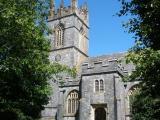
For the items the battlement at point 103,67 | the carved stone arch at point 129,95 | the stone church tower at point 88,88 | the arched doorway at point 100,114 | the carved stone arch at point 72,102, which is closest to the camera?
the stone church tower at point 88,88

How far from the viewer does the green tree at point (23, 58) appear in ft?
54.5

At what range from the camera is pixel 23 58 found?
699 inches

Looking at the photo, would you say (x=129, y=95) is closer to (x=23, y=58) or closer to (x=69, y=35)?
(x=69, y=35)

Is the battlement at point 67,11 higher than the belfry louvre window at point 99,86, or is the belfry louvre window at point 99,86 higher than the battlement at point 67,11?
the battlement at point 67,11

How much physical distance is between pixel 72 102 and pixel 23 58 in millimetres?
20320

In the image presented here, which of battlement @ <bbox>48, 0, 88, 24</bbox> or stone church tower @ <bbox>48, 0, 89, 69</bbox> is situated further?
battlement @ <bbox>48, 0, 88, 24</bbox>

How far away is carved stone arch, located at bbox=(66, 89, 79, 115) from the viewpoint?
36781 mm

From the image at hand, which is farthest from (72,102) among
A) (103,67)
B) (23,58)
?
(23,58)

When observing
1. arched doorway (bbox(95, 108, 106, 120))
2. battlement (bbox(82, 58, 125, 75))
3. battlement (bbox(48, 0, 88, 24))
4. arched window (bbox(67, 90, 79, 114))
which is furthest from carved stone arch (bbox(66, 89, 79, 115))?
Result: battlement (bbox(48, 0, 88, 24))

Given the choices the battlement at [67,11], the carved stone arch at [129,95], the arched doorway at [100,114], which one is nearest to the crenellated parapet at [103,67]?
the carved stone arch at [129,95]

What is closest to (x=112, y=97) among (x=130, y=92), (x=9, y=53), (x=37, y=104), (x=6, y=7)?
(x=130, y=92)

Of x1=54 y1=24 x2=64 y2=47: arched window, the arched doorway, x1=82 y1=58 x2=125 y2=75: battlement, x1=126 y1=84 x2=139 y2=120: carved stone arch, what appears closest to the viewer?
x1=82 y1=58 x2=125 y2=75: battlement

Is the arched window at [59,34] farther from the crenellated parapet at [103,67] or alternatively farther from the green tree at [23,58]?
the green tree at [23,58]

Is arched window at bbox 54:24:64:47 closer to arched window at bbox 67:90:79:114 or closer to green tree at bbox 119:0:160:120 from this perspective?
arched window at bbox 67:90:79:114
